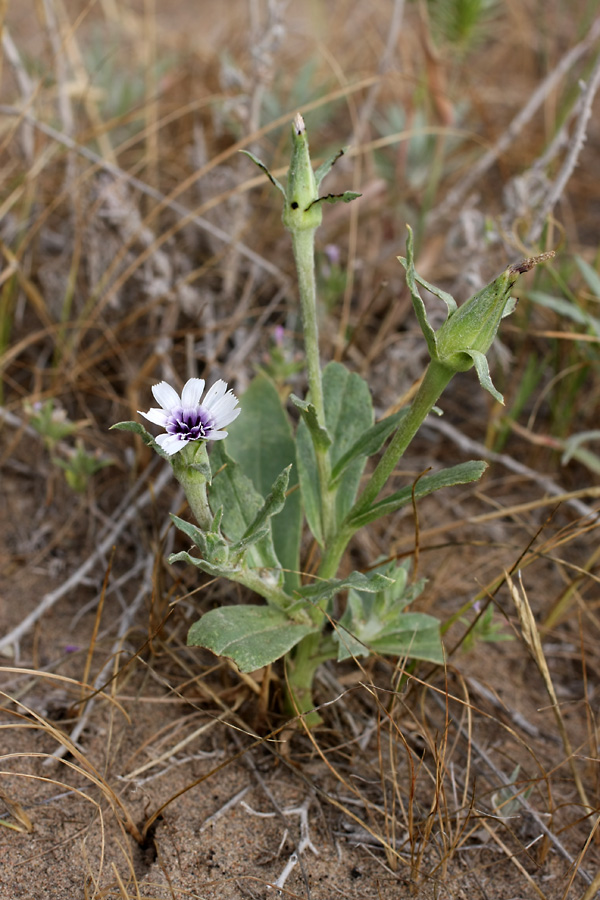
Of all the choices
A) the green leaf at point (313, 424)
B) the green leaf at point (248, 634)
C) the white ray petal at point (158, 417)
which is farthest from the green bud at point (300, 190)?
the green leaf at point (248, 634)

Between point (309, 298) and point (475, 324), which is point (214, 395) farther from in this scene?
point (475, 324)

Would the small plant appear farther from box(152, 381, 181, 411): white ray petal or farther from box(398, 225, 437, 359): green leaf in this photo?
box(398, 225, 437, 359): green leaf

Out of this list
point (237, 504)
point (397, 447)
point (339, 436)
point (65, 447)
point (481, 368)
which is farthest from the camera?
point (65, 447)

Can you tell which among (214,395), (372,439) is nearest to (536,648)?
(372,439)

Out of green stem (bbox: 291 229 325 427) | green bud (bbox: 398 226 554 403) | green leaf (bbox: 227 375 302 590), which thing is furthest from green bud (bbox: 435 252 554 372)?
green leaf (bbox: 227 375 302 590)

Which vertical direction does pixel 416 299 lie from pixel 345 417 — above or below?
above

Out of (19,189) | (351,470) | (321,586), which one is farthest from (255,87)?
(321,586)

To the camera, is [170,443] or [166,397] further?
[166,397]

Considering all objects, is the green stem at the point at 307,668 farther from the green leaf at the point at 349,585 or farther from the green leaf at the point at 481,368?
the green leaf at the point at 481,368
